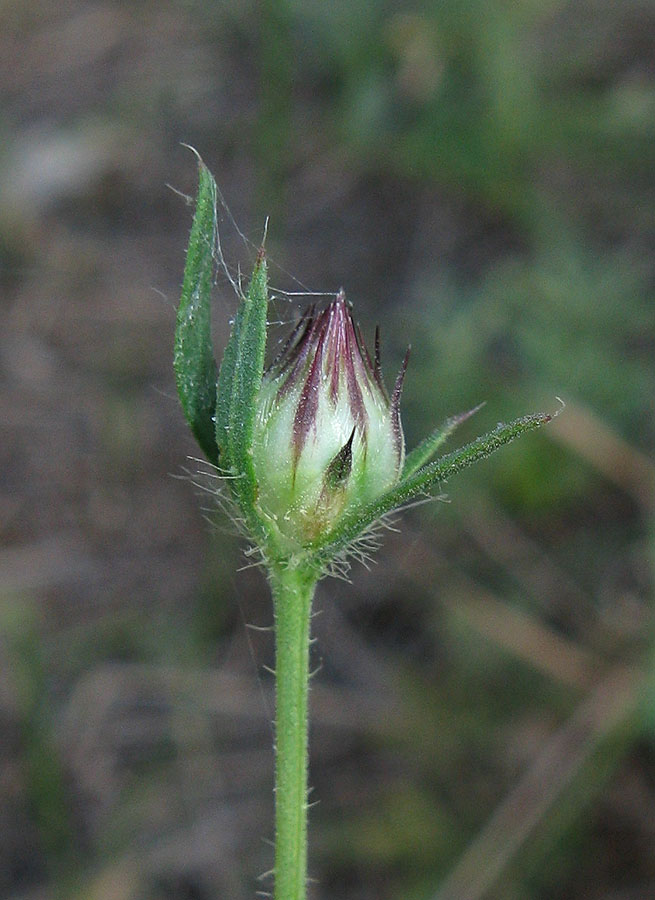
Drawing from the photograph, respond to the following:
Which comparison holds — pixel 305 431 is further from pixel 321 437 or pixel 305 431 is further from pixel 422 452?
pixel 422 452

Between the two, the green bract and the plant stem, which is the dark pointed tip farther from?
the plant stem

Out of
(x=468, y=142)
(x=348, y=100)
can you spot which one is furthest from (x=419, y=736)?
(x=348, y=100)

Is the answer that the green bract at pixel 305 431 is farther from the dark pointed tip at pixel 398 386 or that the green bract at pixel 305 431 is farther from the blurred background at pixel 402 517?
the blurred background at pixel 402 517

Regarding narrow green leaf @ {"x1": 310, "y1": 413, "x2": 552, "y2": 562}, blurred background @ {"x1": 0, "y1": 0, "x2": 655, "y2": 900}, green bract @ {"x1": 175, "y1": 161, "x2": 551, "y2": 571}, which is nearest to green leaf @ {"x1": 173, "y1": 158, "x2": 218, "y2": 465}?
green bract @ {"x1": 175, "y1": 161, "x2": 551, "y2": 571}

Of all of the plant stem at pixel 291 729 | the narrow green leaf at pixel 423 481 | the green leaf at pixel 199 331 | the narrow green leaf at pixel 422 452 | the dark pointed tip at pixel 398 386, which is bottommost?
the plant stem at pixel 291 729

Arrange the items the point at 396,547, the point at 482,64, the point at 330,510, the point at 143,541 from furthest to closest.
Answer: the point at 482,64
the point at 143,541
the point at 396,547
the point at 330,510

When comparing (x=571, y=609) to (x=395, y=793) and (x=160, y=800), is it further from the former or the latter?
(x=160, y=800)

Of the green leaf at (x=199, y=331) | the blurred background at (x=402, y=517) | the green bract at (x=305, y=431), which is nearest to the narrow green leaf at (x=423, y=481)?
the green bract at (x=305, y=431)
